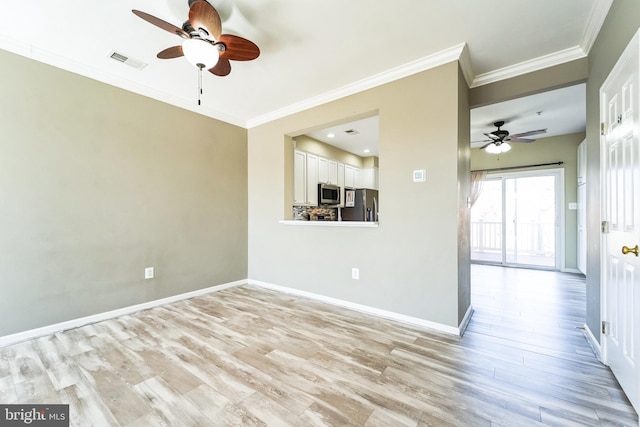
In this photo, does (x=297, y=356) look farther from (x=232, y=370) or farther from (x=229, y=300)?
(x=229, y=300)

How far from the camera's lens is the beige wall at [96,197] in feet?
7.94

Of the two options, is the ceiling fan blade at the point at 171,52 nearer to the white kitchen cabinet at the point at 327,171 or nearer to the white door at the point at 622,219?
the white door at the point at 622,219

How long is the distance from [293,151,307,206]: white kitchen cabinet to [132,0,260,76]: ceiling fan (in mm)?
2722

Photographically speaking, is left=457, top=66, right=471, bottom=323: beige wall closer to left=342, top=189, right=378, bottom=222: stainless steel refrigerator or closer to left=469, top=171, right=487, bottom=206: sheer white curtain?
left=342, top=189, right=378, bottom=222: stainless steel refrigerator

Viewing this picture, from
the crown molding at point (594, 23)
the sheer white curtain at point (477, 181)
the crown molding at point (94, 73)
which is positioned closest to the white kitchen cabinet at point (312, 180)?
the crown molding at point (94, 73)

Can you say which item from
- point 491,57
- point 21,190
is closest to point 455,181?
point 491,57

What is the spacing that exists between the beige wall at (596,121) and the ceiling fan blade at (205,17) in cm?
264

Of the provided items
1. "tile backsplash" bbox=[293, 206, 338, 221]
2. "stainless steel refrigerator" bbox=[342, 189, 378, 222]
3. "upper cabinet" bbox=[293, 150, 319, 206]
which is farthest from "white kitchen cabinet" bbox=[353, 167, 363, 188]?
"upper cabinet" bbox=[293, 150, 319, 206]

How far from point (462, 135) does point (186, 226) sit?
11.7 ft

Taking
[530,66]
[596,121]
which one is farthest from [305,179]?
[596,121]

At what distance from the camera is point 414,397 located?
1.65 m

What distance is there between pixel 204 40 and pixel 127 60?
1377 millimetres

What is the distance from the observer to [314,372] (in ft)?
6.32

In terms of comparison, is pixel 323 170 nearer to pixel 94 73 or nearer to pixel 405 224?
pixel 405 224
